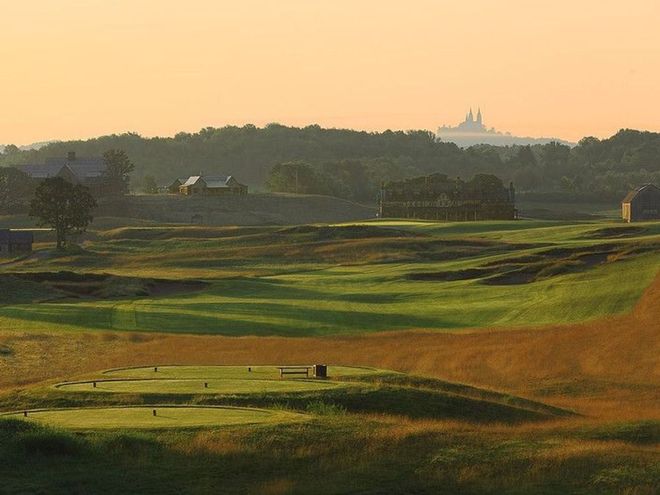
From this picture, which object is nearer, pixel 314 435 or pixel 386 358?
pixel 314 435

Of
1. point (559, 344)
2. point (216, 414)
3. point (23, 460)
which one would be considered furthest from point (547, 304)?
point (23, 460)

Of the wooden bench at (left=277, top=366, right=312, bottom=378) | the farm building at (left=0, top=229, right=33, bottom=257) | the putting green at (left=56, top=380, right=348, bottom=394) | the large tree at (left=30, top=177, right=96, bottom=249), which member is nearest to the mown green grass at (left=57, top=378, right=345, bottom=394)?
the putting green at (left=56, top=380, right=348, bottom=394)

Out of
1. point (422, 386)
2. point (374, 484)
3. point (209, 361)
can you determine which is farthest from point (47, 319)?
point (374, 484)

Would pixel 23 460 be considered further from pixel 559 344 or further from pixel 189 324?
pixel 189 324

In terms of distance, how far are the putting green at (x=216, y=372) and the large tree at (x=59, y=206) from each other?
350 feet

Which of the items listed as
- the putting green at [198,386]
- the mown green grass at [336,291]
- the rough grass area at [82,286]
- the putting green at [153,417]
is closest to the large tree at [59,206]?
the mown green grass at [336,291]

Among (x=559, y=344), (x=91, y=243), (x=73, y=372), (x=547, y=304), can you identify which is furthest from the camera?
(x=91, y=243)

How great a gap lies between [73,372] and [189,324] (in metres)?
22.4

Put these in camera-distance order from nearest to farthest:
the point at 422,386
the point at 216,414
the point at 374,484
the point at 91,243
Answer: the point at 374,484 < the point at 216,414 < the point at 422,386 < the point at 91,243

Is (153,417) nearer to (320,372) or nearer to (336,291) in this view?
(320,372)

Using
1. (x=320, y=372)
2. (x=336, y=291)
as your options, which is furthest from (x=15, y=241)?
(x=320, y=372)

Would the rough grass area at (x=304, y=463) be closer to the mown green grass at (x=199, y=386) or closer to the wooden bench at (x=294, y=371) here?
the mown green grass at (x=199, y=386)

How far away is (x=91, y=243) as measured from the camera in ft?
563

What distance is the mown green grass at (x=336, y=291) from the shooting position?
82.2 m
